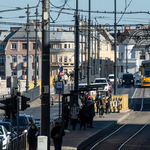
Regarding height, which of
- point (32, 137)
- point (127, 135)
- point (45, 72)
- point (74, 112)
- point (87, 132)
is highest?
point (45, 72)

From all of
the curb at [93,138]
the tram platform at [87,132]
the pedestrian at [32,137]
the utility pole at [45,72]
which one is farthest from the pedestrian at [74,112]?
the utility pole at [45,72]

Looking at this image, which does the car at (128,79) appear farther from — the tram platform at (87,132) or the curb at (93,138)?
the curb at (93,138)

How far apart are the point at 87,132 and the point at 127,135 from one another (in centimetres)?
214

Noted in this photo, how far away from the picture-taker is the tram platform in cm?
1917

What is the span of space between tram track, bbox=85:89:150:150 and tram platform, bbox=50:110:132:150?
0.36 metres

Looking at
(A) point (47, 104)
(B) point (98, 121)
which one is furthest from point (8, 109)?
(B) point (98, 121)

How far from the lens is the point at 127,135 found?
24.3 metres

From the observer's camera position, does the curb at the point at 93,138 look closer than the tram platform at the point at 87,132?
No

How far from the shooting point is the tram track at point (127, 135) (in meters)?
20.1

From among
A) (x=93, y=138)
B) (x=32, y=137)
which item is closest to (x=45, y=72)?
(x=32, y=137)

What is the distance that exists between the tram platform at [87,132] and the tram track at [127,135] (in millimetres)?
362

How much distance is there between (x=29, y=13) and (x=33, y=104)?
9011 mm

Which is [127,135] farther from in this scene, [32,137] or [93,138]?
[32,137]

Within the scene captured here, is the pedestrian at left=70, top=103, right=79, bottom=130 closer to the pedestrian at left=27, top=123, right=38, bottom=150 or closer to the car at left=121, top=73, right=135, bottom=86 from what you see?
the pedestrian at left=27, top=123, right=38, bottom=150
